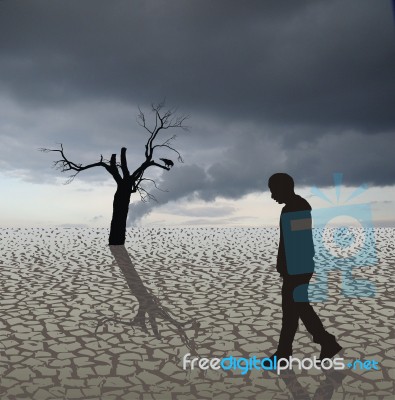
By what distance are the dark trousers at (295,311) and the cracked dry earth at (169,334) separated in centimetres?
41

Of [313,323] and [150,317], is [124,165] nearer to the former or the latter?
[150,317]

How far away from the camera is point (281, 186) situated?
592 cm

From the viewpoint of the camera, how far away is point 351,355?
6.96 metres

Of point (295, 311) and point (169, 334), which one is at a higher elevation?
point (295, 311)

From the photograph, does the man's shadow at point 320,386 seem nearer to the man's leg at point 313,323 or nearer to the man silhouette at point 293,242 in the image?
the man's leg at point 313,323

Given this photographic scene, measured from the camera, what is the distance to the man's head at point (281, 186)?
5.91 m

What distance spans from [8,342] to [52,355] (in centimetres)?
107

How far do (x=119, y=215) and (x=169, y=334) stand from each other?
18162 mm

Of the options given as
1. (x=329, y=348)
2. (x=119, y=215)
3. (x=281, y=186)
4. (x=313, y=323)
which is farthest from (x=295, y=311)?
(x=119, y=215)

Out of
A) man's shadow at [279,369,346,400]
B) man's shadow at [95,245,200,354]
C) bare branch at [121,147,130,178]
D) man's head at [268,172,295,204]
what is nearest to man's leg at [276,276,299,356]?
man's shadow at [279,369,346,400]

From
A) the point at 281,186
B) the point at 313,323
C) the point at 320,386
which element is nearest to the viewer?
the point at 320,386

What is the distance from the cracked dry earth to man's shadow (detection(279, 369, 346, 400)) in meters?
0.01

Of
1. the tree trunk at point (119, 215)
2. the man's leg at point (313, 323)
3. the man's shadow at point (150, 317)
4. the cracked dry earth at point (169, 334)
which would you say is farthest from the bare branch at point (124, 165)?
the man's leg at point (313, 323)

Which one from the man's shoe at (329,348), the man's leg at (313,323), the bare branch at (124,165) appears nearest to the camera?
the man's leg at (313,323)
